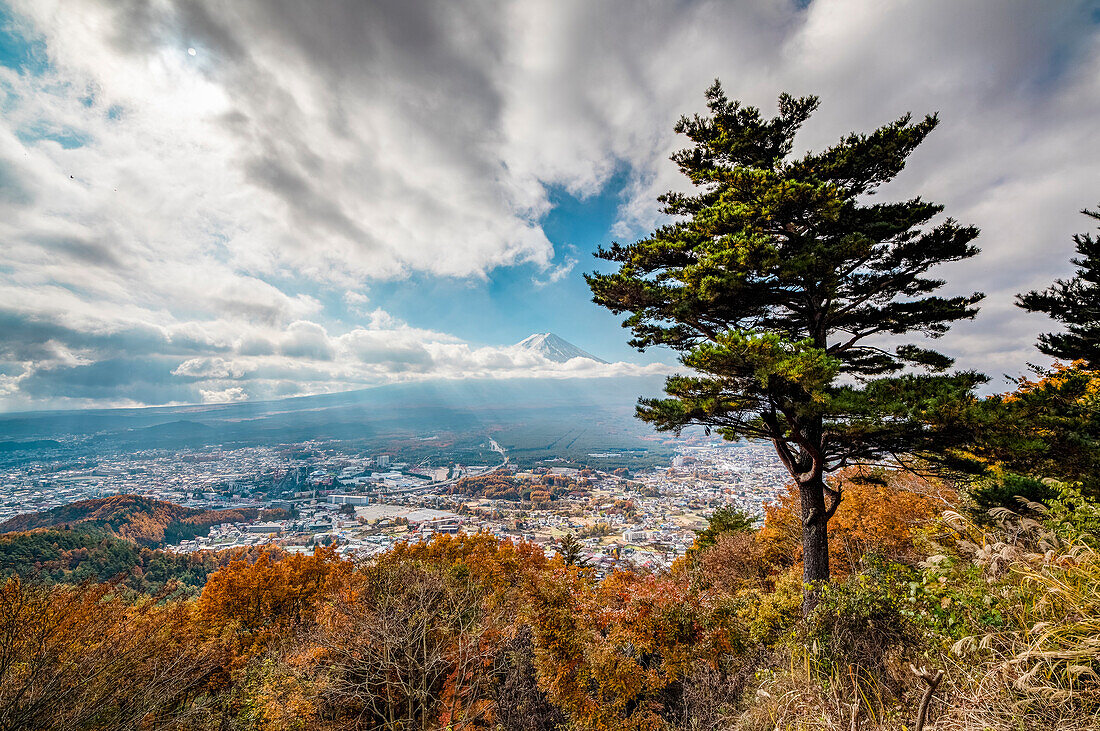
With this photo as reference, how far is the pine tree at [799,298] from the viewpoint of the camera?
4746 millimetres

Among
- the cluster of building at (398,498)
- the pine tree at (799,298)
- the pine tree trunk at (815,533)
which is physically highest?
the pine tree at (799,298)

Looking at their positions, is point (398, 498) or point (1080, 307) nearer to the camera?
point (1080, 307)

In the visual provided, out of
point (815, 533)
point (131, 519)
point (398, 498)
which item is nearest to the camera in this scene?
point (815, 533)

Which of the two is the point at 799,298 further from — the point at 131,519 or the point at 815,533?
the point at 131,519

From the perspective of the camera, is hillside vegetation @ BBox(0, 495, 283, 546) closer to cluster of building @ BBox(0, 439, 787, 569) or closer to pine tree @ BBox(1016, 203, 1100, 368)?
cluster of building @ BBox(0, 439, 787, 569)

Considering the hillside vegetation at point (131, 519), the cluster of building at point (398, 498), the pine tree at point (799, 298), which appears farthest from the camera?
the hillside vegetation at point (131, 519)

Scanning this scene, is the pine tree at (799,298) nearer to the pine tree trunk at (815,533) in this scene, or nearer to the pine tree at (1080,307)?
the pine tree trunk at (815,533)

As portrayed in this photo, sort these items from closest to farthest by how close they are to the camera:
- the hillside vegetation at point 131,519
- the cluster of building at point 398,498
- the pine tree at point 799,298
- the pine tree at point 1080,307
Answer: the pine tree at point 799,298
the pine tree at point 1080,307
the cluster of building at point 398,498
the hillside vegetation at point 131,519

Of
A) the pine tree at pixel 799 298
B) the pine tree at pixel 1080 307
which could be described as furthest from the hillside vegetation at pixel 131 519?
the pine tree at pixel 1080 307

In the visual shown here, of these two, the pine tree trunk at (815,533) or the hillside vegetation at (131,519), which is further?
the hillside vegetation at (131,519)

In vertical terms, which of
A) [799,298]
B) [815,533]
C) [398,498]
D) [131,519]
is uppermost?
[799,298]

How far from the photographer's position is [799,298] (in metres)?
6.15

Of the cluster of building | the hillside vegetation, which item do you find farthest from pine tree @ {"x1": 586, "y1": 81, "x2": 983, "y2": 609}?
the hillside vegetation

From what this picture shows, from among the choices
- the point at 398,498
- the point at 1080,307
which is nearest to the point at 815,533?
the point at 1080,307
